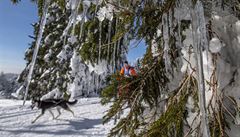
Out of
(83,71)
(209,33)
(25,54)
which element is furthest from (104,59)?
(25,54)

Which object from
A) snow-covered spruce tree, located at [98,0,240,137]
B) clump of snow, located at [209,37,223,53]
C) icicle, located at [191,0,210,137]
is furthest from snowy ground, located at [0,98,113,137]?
icicle, located at [191,0,210,137]

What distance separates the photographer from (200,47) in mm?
2732

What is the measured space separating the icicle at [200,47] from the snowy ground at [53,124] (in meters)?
9.69

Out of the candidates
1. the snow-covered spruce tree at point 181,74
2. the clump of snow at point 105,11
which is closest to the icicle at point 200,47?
the snow-covered spruce tree at point 181,74

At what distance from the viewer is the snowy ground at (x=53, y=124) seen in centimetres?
1257

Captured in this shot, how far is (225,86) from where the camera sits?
3.78 m

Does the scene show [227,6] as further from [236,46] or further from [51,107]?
[51,107]

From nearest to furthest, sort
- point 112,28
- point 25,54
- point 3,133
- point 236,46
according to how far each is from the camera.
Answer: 1. point 236,46
2. point 112,28
3. point 3,133
4. point 25,54

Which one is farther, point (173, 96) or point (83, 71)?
point (83, 71)

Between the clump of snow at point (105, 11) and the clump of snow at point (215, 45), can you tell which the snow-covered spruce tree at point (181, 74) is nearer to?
the clump of snow at point (215, 45)

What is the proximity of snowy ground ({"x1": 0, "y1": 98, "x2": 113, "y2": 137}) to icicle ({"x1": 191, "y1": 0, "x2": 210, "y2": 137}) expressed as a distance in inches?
381

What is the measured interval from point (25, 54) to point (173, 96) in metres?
22.5

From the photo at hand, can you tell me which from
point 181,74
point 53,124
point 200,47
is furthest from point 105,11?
point 53,124

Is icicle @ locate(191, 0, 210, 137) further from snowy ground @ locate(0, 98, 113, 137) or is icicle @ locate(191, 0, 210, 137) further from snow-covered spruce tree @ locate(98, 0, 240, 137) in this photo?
snowy ground @ locate(0, 98, 113, 137)
